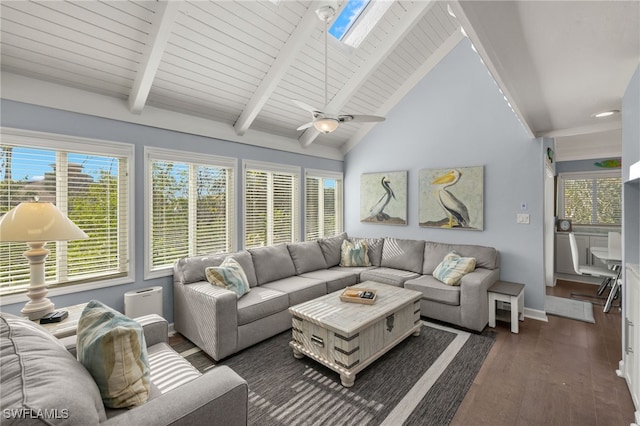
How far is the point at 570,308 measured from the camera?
3973 mm

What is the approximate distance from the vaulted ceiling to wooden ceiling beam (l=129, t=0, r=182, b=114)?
0.01 metres

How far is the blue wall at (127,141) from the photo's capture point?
8.21 ft

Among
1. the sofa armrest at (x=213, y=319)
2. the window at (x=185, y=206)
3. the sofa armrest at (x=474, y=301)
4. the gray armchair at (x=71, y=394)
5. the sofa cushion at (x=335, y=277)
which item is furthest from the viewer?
the sofa cushion at (x=335, y=277)

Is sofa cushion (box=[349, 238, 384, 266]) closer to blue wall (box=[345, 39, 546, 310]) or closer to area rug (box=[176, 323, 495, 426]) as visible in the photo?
blue wall (box=[345, 39, 546, 310])

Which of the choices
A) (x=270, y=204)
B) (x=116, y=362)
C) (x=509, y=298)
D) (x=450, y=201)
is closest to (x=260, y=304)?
(x=116, y=362)

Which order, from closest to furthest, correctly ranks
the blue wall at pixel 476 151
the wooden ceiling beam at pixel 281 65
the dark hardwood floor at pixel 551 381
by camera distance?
the dark hardwood floor at pixel 551 381, the wooden ceiling beam at pixel 281 65, the blue wall at pixel 476 151

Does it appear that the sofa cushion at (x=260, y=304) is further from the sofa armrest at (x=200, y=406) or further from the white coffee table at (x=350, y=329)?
the sofa armrest at (x=200, y=406)

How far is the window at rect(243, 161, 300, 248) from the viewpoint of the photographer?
428cm

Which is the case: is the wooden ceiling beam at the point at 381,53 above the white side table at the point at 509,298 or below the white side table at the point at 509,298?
above

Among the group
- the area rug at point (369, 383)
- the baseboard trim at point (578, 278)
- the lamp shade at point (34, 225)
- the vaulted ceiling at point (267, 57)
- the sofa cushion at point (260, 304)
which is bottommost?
the area rug at point (369, 383)

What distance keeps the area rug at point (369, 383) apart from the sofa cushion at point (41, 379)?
4.30 ft

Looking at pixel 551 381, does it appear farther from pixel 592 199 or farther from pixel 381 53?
pixel 592 199

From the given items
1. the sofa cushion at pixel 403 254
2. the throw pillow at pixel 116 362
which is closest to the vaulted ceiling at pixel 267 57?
the throw pillow at pixel 116 362

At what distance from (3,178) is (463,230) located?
5160 millimetres
